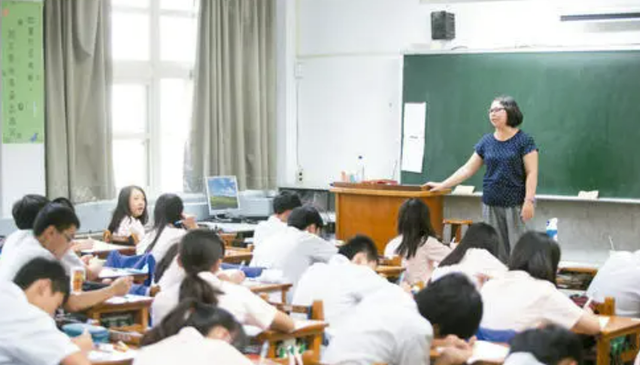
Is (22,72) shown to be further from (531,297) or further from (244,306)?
(531,297)

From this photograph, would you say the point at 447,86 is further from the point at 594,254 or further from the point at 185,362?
the point at 185,362

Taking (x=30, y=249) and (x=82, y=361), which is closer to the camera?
(x=82, y=361)

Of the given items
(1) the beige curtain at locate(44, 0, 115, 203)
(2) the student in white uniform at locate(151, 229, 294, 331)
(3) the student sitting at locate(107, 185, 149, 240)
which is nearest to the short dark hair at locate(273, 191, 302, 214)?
(3) the student sitting at locate(107, 185, 149, 240)

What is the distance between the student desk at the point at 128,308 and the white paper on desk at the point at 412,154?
5.06 meters

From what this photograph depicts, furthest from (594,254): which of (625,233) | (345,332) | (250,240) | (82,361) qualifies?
(82,361)

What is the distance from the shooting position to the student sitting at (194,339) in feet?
10.2

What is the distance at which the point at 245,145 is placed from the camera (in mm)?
10508

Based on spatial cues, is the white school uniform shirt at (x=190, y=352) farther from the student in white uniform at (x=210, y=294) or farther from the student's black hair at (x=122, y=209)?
the student's black hair at (x=122, y=209)

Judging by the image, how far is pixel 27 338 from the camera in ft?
11.7

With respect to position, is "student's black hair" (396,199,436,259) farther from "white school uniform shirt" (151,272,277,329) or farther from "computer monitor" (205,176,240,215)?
"computer monitor" (205,176,240,215)

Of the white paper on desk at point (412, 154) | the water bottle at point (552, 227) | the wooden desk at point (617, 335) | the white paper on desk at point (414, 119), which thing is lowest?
the wooden desk at point (617, 335)

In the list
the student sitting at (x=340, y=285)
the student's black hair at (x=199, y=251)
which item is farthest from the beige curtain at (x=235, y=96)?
the student's black hair at (x=199, y=251)

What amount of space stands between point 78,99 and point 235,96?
193 centimetres

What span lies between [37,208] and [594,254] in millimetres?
5191
